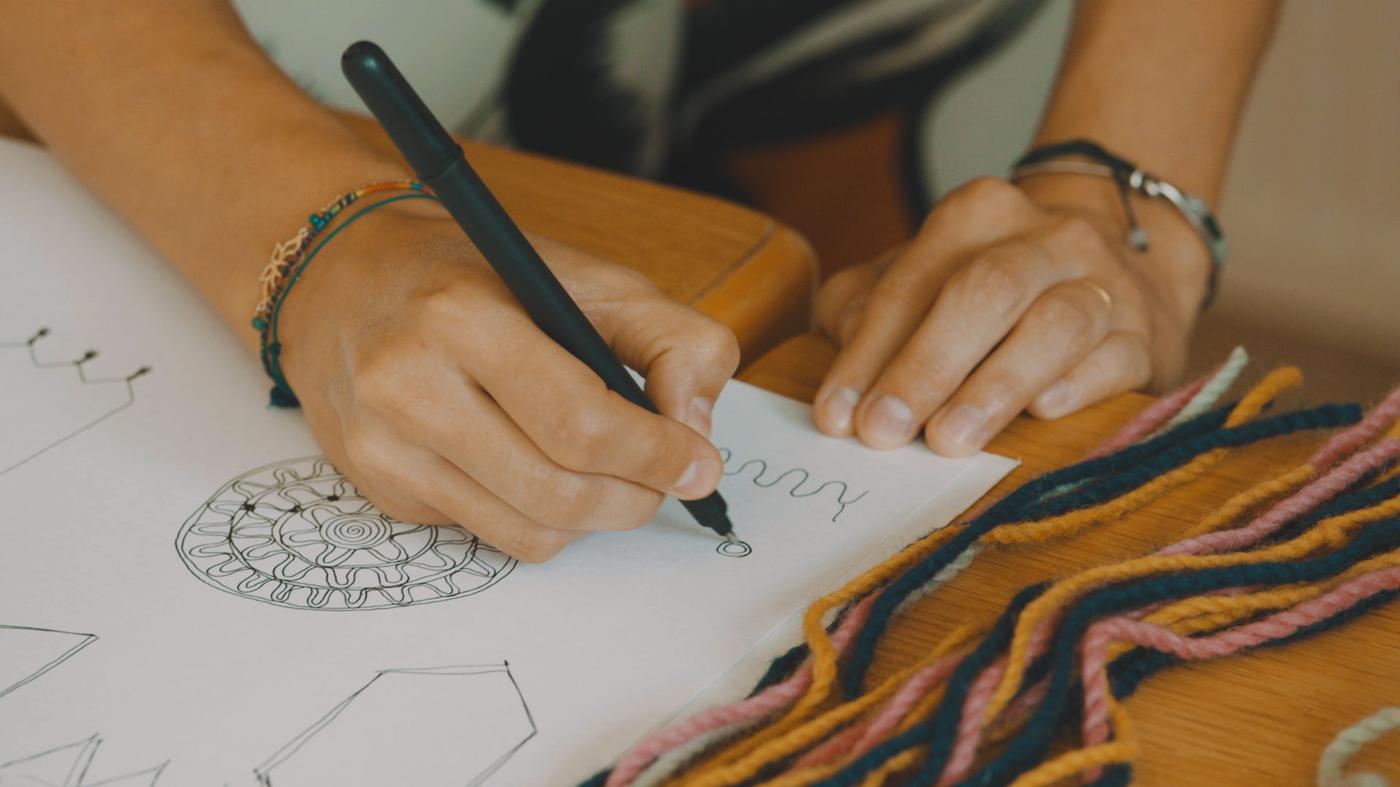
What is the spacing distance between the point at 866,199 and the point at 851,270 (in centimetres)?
71

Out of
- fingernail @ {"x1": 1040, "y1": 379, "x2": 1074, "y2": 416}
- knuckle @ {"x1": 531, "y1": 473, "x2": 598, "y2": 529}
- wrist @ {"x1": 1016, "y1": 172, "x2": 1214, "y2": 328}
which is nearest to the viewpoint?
knuckle @ {"x1": 531, "y1": 473, "x2": 598, "y2": 529}

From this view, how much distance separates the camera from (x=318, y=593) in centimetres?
42

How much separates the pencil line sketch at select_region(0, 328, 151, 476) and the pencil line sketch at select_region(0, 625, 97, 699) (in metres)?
0.11

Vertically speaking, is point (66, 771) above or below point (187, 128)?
Result: below

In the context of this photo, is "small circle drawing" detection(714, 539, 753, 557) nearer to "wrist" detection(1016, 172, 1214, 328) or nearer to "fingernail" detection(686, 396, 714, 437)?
"fingernail" detection(686, 396, 714, 437)

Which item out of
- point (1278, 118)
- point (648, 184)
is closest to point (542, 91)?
point (648, 184)

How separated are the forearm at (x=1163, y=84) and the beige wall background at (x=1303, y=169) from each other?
1.24 ft

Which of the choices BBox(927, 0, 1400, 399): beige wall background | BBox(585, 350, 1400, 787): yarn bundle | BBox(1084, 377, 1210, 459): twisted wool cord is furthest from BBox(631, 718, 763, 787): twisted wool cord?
BBox(927, 0, 1400, 399): beige wall background

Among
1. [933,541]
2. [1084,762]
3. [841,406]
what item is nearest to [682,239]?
[841,406]

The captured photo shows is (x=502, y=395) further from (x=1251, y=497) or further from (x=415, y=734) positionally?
(x=1251, y=497)

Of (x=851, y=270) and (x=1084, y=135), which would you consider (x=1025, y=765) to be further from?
(x=1084, y=135)

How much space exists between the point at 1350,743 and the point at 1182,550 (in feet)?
0.25

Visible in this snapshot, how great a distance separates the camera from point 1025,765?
0.32m

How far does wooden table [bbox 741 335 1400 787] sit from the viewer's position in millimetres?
338
